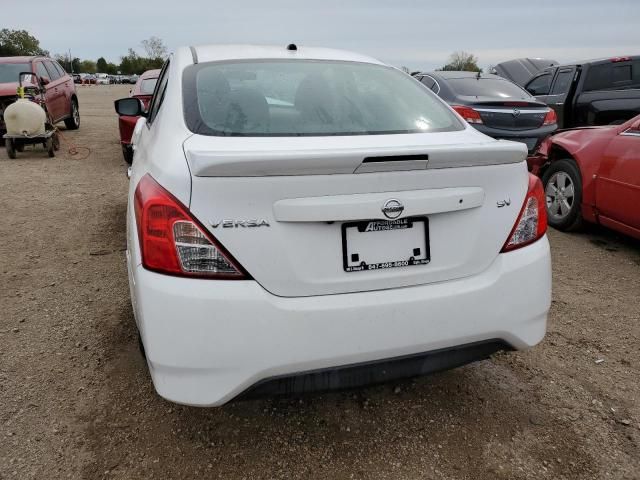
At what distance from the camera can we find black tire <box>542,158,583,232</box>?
185 inches

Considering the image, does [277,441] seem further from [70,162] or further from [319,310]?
[70,162]

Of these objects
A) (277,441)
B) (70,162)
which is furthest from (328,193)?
(70,162)

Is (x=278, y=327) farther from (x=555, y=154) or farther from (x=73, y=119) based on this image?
(x=73, y=119)

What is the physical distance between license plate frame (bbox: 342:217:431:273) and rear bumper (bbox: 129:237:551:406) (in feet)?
0.29

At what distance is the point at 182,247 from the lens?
5.55ft

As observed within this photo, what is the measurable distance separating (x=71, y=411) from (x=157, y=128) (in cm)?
130

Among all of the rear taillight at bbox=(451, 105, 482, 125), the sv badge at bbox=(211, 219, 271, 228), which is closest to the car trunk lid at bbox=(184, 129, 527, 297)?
the sv badge at bbox=(211, 219, 271, 228)

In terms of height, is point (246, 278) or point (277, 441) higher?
point (246, 278)

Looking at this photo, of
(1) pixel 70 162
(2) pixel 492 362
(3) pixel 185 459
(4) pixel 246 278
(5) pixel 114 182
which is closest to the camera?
(4) pixel 246 278

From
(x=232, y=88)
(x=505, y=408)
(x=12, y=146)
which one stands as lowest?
(x=505, y=408)

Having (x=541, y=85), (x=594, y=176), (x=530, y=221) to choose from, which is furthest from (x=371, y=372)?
(x=541, y=85)

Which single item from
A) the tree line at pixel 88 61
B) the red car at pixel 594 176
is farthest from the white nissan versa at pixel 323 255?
the tree line at pixel 88 61

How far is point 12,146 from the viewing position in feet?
29.5

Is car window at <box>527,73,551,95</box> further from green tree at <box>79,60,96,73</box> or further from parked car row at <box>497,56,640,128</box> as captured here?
green tree at <box>79,60,96,73</box>
